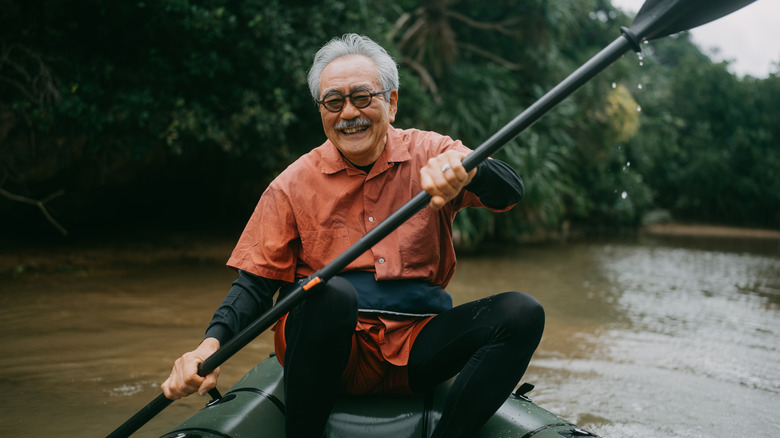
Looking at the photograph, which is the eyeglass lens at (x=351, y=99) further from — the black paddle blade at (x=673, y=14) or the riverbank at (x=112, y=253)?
the riverbank at (x=112, y=253)

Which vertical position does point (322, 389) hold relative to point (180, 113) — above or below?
below

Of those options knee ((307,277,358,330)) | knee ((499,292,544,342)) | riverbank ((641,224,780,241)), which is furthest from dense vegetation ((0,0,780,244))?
riverbank ((641,224,780,241))

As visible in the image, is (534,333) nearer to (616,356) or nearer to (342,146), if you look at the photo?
(342,146)

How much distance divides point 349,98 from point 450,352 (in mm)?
795

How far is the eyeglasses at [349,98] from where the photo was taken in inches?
73.7

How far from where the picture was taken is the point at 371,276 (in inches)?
73.4

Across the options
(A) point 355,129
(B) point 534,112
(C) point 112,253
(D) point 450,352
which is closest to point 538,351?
(D) point 450,352

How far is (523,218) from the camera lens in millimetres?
9055

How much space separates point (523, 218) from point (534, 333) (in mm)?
7558

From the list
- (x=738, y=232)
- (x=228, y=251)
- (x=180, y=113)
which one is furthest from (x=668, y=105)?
(x=180, y=113)

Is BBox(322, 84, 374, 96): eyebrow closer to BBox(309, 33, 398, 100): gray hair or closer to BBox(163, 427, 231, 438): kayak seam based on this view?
BBox(309, 33, 398, 100): gray hair

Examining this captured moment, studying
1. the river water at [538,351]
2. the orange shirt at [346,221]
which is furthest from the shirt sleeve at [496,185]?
the river water at [538,351]

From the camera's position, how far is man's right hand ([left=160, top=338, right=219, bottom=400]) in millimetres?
1641

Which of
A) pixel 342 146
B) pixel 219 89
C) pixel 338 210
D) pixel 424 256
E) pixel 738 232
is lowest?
pixel 738 232
